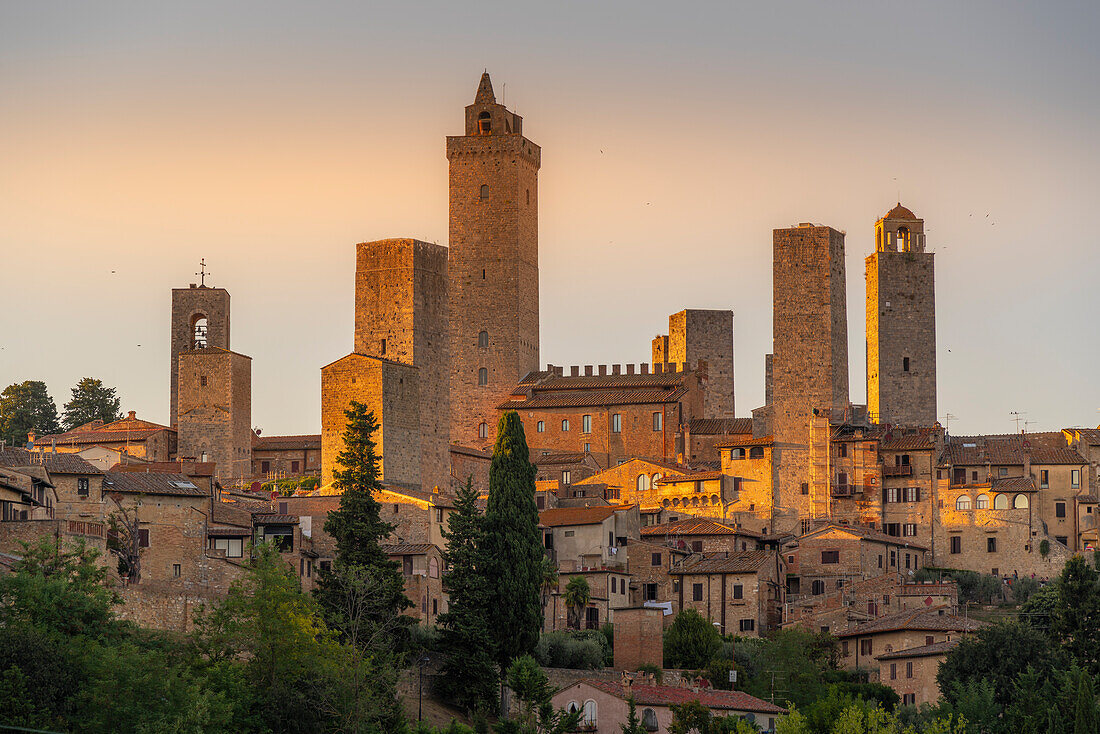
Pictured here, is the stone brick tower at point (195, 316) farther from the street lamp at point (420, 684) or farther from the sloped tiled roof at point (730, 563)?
the street lamp at point (420, 684)

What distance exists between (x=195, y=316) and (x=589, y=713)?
36.8m

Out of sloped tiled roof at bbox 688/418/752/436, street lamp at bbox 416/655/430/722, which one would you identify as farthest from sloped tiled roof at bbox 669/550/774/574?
sloped tiled roof at bbox 688/418/752/436

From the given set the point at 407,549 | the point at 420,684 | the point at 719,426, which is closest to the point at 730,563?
the point at 407,549

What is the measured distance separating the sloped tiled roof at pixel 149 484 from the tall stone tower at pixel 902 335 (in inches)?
1273

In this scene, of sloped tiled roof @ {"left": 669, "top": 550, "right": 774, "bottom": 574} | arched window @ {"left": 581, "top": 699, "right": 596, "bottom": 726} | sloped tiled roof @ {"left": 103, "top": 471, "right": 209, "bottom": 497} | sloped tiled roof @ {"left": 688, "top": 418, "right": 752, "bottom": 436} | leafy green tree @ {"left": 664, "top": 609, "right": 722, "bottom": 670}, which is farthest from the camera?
sloped tiled roof @ {"left": 688, "top": 418, "right": 752, "bottom": 436}

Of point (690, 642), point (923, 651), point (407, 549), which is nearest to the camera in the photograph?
point (923, 651)

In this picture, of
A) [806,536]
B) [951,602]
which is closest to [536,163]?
[806,536]

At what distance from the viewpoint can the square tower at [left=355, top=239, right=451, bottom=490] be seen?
7212 cm

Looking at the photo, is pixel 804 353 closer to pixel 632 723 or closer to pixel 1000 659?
pixel 1000 659

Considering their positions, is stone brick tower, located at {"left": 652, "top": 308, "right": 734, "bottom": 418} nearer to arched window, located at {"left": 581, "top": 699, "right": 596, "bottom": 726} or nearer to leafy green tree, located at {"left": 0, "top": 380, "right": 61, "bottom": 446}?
leafy green tree, located at {"left": 0, "top": 380, "right": 61, "bottom": 446}

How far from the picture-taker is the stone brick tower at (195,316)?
79.4 meters

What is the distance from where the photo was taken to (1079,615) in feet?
172

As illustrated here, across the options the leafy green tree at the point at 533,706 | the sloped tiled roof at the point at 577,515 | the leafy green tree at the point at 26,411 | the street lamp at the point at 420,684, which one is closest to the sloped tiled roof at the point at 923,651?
the sloped tiled roof at the point at 577,515

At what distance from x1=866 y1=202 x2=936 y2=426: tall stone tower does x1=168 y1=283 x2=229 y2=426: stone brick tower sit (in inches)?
982
